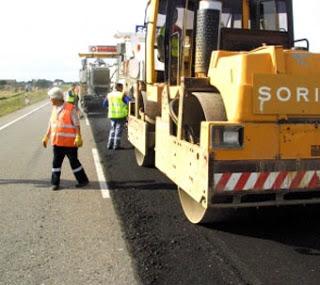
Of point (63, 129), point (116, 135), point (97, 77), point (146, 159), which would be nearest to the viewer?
point (63, 129)

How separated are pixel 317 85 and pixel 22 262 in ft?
11.2

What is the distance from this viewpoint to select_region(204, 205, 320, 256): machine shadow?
227 inches

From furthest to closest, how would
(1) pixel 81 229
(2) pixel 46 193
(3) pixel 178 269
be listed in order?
(2) pixel 46 193 < (1) pixel 81 229 < (3) pixel 178 269

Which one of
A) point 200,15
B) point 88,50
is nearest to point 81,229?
point 200,15

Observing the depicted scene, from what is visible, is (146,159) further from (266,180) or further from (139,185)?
(266,180)

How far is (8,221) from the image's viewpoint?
6.71m

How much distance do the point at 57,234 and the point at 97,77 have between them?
23.6 m

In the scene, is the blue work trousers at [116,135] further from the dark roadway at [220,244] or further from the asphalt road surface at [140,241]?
the dark roadway at [220,244]

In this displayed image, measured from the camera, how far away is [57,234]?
614cm

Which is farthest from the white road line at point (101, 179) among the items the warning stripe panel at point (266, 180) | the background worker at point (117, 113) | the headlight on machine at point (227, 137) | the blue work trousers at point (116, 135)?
the headlight on machine at point (227, 137)

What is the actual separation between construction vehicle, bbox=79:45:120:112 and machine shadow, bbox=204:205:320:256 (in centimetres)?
2264

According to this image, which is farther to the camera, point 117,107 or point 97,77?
point 97,77

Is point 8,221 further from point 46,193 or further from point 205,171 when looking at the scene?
point 205,171

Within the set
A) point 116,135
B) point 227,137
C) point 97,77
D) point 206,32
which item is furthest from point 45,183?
point 97,77
